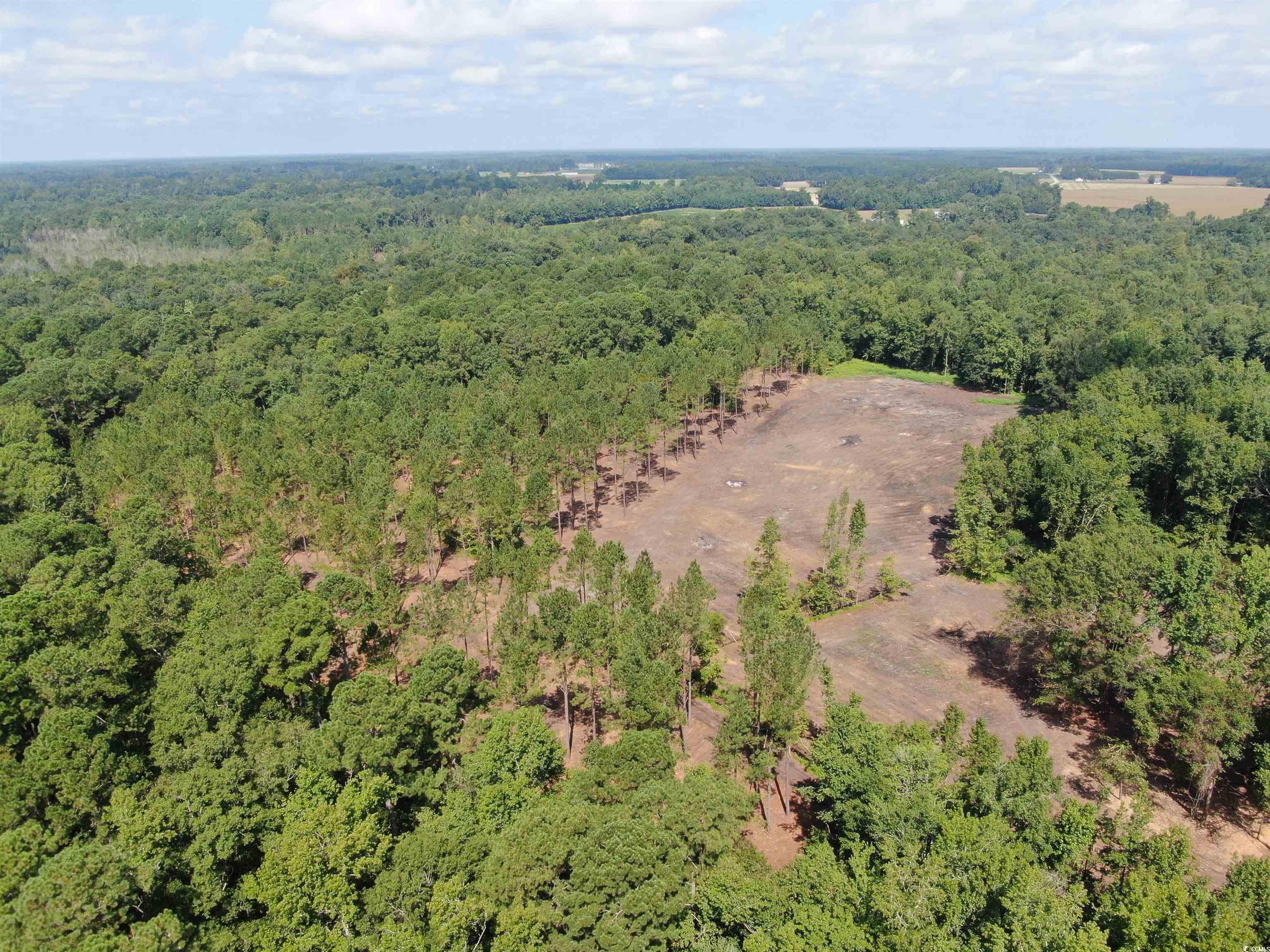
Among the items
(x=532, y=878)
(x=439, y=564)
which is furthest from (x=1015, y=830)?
(x=439, y=564)

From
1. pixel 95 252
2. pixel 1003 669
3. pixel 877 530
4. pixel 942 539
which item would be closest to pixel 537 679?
pixel 1003 669

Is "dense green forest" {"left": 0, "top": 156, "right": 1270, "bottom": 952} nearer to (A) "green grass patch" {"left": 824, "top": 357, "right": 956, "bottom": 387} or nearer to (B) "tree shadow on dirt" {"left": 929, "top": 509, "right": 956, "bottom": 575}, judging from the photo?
(B) "tree shadow on dirt" {"left": 929, "top": 509, "right": 956, "bottom": 575}

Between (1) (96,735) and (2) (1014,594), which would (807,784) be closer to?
(2) (1014,594)

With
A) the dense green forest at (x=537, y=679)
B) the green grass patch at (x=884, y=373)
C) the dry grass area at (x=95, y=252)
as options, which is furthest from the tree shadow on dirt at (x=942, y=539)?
the dry grass area at (x=95, y=252)

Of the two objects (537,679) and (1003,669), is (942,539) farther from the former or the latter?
(537,679)

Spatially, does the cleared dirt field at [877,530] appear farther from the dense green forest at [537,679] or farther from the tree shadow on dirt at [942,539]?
the dense green forest at [537,679]
